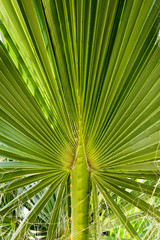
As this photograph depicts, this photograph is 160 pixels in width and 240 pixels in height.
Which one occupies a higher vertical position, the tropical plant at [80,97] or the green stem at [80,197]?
the tropical plant at [80,97]

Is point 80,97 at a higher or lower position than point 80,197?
higher

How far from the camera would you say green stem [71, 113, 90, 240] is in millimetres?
917

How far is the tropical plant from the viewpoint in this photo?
709mm

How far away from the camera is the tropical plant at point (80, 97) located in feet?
2.33

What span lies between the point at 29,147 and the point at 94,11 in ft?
1.81

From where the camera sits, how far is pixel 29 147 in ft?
3.10

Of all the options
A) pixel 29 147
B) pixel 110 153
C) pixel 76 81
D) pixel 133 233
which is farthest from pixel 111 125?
pixel 133 233

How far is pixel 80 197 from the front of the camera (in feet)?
3.06

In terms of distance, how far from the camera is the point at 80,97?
2.92ft

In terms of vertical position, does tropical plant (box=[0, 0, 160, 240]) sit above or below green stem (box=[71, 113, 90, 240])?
above

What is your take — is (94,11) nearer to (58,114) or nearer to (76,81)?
(76,81)

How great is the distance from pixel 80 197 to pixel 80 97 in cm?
39

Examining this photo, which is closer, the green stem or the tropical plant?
the tropical plant

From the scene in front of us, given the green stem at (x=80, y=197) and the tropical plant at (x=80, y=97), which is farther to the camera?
the green stem at (x=80, y=197)
